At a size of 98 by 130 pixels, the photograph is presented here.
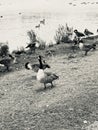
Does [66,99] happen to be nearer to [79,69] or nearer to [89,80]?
[89,80]

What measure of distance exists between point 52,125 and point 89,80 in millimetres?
3739

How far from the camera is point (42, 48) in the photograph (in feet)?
69.9

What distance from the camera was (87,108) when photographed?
9.84 m

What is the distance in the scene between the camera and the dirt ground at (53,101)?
9203 millimetres

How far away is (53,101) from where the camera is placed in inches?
418

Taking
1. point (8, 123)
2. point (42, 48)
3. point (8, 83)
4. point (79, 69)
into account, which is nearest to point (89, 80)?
point (79, 69)

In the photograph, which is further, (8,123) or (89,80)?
(89,80)

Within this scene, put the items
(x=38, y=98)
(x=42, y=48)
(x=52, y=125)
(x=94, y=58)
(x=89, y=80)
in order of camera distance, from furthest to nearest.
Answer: (x=42, y=48) → (x=94, y=58) → (x=89, y=80) → (x=38, y=98) → (x=52, y=125)

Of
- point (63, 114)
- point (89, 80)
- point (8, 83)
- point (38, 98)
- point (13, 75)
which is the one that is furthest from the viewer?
point (13, 75)

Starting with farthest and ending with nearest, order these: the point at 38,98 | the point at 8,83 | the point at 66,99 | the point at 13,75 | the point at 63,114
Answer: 1. the point at 13,75
2. the point at 8,83
3. the point at 38,98
4. the point at 66,99
5. the point at 63,114

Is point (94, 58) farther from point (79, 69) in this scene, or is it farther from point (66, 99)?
point (66, 99)

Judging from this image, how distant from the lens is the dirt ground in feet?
30.2

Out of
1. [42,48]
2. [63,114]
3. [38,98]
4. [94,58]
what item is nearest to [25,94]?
[38,98]

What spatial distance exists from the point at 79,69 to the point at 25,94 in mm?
3258
